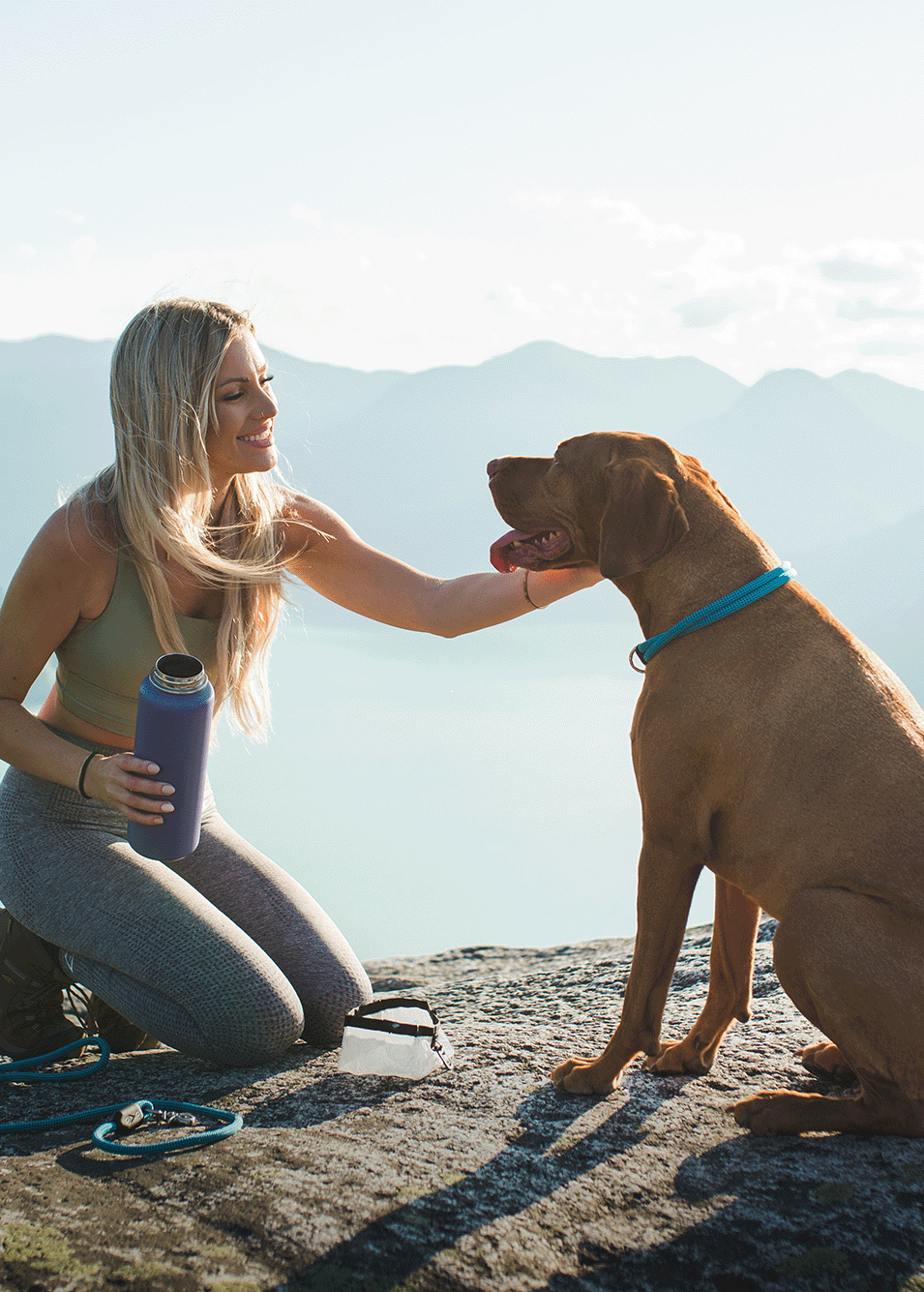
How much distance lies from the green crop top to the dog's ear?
4.29 feet

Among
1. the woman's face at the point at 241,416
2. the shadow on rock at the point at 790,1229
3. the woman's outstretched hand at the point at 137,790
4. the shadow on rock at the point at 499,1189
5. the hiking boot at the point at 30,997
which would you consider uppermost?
the woman's face at the point at 241,416

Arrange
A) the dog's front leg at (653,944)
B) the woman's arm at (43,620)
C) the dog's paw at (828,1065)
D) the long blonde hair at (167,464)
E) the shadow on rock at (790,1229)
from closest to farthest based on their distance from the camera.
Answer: the shadow on rock at (790,1229)
the dog's front leg at (653,944)
the dog's paw at (828,1065)
the woman's arm at (43,620)
the long blonde hair at (167,464)

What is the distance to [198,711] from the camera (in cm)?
229

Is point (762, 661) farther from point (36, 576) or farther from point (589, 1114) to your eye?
point (36, 576)

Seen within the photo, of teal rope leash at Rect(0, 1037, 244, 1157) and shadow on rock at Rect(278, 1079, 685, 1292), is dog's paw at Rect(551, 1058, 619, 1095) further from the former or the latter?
teal rope leash at Rect(0, 1037, 244, 1157)

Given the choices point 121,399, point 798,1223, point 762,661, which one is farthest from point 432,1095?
point 121,399

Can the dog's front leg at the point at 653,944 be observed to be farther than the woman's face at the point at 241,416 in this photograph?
No

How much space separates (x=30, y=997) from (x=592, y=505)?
2076 mm

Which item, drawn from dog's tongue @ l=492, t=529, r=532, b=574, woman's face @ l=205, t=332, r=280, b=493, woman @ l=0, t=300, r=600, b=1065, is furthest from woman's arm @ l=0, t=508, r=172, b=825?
dog's tongue @ l=492, t=529, r=532, b=574

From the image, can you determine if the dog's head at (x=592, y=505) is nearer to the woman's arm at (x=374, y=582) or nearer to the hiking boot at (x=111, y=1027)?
the woman's arm at (x=374, y=582)

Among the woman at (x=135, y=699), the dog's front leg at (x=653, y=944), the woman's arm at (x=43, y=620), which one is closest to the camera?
the dog's front leg at (x=653, y=944)

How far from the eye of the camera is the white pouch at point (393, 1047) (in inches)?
94.0

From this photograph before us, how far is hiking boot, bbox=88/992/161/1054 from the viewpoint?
2.91 metres

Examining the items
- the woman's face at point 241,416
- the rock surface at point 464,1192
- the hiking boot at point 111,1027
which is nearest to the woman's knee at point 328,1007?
the rock surface at point 464,1192
